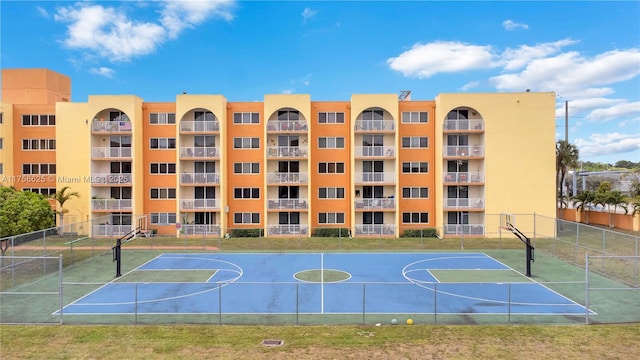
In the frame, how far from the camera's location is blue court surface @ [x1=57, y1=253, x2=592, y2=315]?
20705 mm

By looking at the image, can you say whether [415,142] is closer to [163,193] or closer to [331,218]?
[331,218]

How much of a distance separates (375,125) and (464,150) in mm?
9307

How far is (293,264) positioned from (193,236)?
17.1 meters

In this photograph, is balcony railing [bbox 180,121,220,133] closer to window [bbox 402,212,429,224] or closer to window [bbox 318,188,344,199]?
window [bbox 318,188,344,199]

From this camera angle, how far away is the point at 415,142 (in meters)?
46.8

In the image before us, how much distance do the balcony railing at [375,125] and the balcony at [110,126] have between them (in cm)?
2346

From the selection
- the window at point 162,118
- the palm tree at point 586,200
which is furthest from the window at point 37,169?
the palm tree at point 586,200

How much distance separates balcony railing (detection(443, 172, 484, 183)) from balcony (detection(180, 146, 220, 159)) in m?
23.3

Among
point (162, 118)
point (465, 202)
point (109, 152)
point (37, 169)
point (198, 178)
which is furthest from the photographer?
point (37, 169)

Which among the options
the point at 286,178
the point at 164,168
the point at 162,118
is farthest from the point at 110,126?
the point at 286,178

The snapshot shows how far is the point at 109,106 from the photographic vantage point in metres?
45.8

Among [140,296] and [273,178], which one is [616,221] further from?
[140,296]

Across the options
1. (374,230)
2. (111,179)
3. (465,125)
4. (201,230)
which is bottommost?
(374,230)

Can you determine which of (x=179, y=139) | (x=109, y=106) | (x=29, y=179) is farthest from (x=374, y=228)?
(x=29, y=179)
